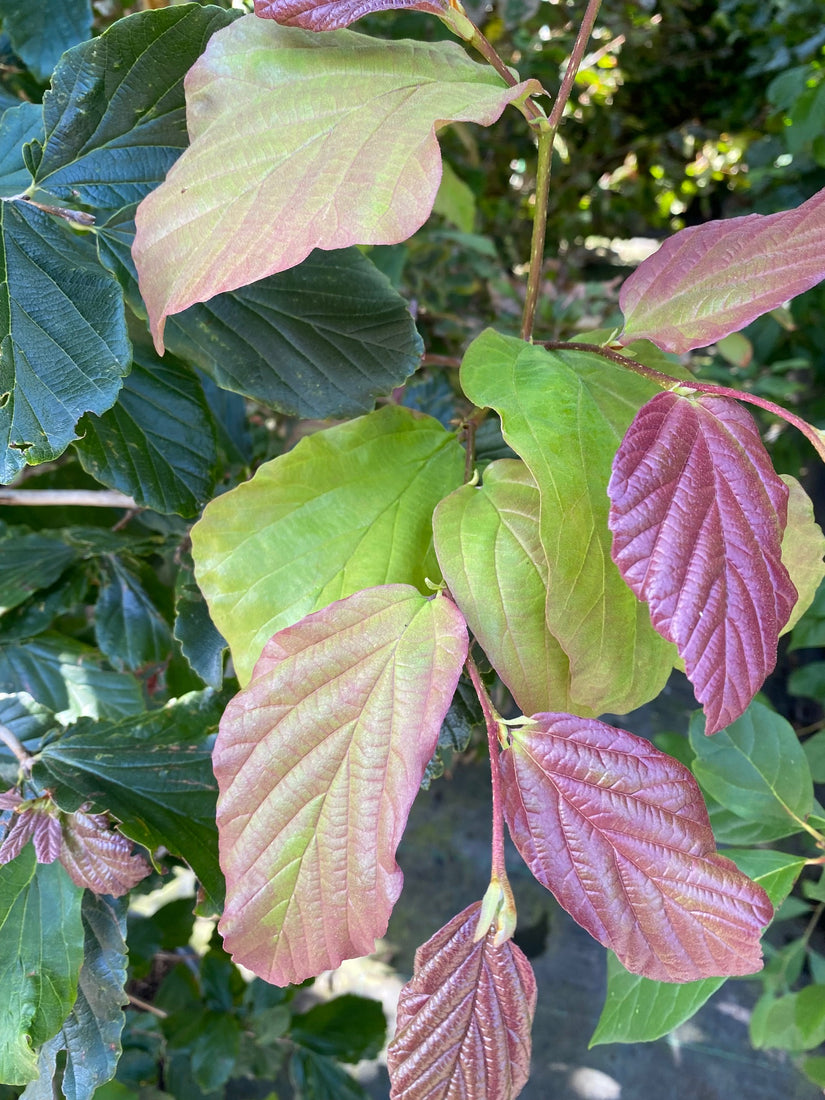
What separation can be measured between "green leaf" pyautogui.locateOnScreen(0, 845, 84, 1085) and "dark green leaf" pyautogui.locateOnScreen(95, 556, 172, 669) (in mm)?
266

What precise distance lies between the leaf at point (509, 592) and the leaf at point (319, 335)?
179 millimetres

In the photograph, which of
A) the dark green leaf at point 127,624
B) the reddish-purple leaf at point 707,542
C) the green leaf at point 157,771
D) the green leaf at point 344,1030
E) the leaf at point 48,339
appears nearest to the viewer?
the reddish-purple leaf at point 707,542

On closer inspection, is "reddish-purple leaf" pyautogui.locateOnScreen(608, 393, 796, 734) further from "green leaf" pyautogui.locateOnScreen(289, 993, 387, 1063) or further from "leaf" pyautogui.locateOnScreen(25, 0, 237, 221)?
"green leaf" pyautogui.locateOnScreen(289, 993, 387, 1063)

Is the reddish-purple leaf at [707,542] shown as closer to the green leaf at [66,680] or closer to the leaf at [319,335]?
the leaf at [319,335]

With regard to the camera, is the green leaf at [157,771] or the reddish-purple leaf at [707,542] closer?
the reddish-purple leaf at [707,542]

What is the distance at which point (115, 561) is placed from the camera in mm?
792

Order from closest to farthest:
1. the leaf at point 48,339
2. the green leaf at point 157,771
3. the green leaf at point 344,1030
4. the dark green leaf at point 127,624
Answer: the leaf at point 48,339 < the green leaf at point 157,771 < the dark green leaf at point 127,624 < the green leaf at point 344,1030

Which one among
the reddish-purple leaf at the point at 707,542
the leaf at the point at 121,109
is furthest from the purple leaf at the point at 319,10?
the reddish-purple leaf at the point at 707,542

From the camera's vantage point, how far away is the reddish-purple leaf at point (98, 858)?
1.60 ft

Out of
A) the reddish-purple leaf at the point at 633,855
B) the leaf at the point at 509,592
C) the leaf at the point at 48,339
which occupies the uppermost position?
the leaf at the point at 48,339

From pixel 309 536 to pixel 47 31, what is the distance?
1.79ft

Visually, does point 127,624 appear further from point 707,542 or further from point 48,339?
point 707,542

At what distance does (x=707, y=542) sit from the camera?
1.09ft

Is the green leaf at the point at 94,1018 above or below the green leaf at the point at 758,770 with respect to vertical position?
above
